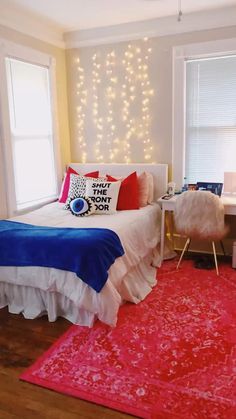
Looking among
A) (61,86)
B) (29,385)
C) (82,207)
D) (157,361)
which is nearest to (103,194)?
(82,207)

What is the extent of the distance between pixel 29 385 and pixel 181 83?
125 inches

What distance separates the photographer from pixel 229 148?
12.3ft

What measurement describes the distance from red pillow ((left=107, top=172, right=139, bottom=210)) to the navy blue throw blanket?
0.86 metres

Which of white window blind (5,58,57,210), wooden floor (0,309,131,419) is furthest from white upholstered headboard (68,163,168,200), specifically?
wooden floor (0,309,131,419)

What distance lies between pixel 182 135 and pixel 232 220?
1073mm

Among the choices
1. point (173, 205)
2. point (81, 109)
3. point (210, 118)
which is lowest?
point (173, 205)

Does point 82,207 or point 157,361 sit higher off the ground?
point 82,207

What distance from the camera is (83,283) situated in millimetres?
2455

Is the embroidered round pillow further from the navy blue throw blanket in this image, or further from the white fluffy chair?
the white fluffy chair

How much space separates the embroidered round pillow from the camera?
3379 millimetres

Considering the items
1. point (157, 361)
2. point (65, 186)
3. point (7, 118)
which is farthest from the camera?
point (65, 186)

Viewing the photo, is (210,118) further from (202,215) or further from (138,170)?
(202,215)

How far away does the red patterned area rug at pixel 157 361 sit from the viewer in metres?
1.84

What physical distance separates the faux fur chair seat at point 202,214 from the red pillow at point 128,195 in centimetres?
52
